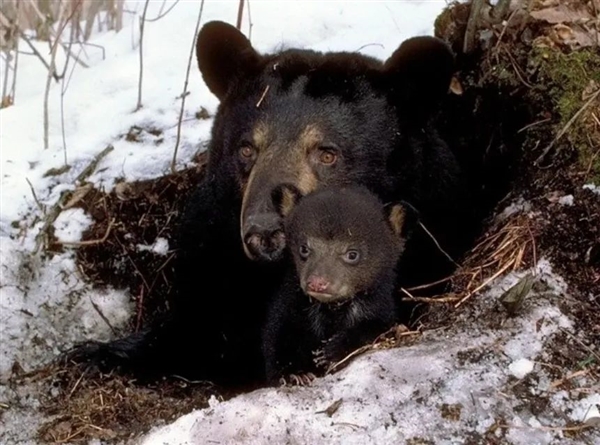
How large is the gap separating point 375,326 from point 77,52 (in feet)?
15.3

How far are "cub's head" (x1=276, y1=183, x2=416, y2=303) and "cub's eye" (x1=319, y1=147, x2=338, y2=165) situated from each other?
1.24 ft

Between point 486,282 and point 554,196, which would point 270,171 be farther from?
point 554,196

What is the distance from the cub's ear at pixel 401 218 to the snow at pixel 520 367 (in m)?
0.96

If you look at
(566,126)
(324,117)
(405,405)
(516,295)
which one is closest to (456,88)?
(566,126)

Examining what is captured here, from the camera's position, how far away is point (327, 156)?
16.9 ft

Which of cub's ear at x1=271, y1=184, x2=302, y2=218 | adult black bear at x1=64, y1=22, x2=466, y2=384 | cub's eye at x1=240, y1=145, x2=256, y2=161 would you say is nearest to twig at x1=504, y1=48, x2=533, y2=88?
adult black bear at x1=64, y1=22, x2=466, y2=384

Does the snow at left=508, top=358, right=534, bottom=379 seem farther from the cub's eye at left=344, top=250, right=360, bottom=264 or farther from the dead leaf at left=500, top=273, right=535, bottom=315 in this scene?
the cub's eye at left=344, top=250, right=360, bottom=264

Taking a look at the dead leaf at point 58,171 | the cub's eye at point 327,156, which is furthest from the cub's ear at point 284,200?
the dead leaf at point 58,171

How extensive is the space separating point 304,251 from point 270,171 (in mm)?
605

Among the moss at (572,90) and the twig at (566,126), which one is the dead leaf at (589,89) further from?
the twig at (566,126)

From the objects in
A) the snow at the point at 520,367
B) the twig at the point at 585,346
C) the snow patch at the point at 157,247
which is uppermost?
the twig at the point at 585,346

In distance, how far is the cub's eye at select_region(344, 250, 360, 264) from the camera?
4520mm

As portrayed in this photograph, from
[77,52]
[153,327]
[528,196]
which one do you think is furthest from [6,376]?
[77,52]

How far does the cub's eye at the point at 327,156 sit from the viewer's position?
5129mm
